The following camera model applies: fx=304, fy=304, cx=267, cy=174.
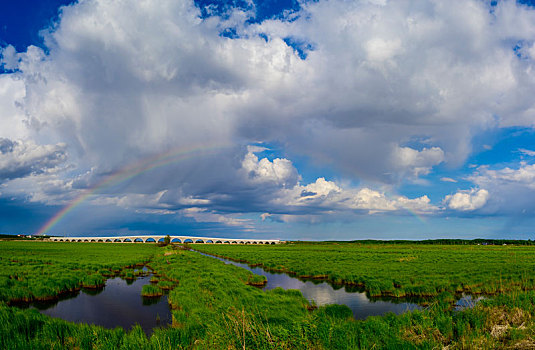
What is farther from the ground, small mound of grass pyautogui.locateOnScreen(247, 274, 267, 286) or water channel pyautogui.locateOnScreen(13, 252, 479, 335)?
water channel pyautogui.locateOnScreen(13, 252, 479, 335)

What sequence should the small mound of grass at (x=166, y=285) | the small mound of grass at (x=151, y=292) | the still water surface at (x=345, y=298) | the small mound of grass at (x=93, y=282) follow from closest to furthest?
the still water surface at (x=345, y=298) < the small mound of grass at (x=151, y=292) < the small mound of grass at (x=166, y=285) < the small mound of grass at (x=93, y=282)

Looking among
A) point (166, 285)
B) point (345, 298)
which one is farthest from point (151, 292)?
Result: point (345, 298)

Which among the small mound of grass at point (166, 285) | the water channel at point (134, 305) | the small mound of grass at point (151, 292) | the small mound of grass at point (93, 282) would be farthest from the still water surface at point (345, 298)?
the small mound of grass at point (93, 282)

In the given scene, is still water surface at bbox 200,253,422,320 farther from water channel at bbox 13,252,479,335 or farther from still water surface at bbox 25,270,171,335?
still water surface at bbox 25,270,171,335

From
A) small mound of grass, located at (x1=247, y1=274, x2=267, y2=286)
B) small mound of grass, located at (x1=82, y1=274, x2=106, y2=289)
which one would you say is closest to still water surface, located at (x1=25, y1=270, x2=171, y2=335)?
small mound of grass, located at (x1=82, y1=274, x2=106, y2=289)

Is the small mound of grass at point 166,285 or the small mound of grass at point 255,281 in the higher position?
the small mound of grass at point 166,285

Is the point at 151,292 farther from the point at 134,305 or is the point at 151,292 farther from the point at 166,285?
the point at 166,285

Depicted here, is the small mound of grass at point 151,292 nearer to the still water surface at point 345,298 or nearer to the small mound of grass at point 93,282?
the small mound of grass at point 93,282

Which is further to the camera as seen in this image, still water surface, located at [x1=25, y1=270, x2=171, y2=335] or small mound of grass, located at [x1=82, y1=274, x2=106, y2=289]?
small mound of grass, located at [x1=82, y1=274, x2=106, y2=289]

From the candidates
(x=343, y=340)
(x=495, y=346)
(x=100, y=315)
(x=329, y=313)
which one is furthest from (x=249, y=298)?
(x=495, y=346)

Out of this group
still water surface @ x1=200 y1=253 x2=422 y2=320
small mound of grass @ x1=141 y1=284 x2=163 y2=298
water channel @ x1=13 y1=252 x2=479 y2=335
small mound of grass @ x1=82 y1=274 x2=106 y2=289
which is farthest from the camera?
small mound of grass @ x1=82 y1=274 x2=106 y2=289

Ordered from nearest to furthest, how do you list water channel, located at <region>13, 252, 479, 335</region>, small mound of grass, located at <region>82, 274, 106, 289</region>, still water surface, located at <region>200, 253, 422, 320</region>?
water channel, located at <region>13, 252, 479, 335</region>, still water surface, located at <region>200, 253, 422, 320</region>, small mound of grass, located at <region>82, 274, 106, 289</region>

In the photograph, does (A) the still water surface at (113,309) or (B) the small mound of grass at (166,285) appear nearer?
(A) the still water surface at (113,309)

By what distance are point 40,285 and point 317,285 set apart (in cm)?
2304
